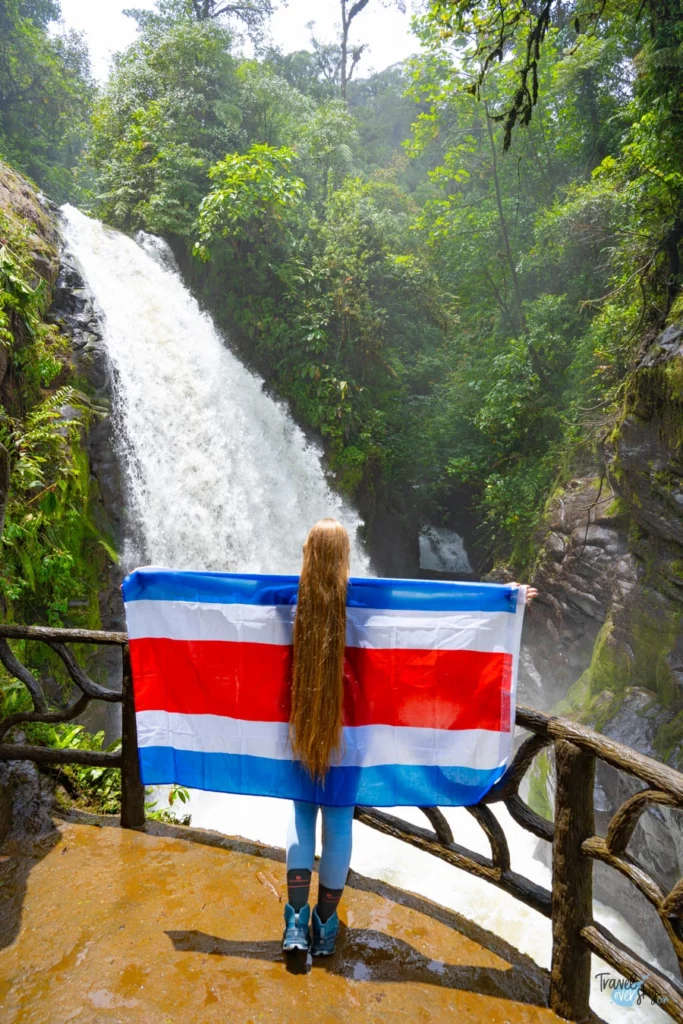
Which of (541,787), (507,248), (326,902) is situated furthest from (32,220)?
(541,787)

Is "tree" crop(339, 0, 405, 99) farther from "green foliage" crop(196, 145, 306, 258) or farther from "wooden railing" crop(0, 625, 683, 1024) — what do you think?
"wooden railing" crop(0, 625, 683, 1024)

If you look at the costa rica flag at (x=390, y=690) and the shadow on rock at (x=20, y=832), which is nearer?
the costa rica flag at (x=390, y=690)

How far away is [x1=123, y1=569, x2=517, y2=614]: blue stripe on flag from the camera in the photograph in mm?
2357

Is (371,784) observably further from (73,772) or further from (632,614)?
(632,614)

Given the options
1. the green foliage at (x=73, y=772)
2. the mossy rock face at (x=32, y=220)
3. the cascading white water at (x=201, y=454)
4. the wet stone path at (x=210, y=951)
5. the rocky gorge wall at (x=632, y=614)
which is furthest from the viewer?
the mossy rock face at (x=32, y=220)

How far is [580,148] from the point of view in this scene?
14.1 metres

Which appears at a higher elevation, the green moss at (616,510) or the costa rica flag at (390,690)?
the costa rica flag at (390,690)

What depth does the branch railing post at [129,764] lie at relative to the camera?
312cm

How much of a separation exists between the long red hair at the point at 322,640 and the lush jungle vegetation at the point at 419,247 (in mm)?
8835

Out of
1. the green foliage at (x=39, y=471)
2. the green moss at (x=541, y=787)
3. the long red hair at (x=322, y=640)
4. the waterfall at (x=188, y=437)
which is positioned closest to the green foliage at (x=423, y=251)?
the waterfall at (x=188, y=437)

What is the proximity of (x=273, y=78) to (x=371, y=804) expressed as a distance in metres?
20.5

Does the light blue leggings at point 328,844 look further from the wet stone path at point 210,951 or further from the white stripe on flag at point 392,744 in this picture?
the wet stone path at point 210,951

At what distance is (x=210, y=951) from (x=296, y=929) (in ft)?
1.36

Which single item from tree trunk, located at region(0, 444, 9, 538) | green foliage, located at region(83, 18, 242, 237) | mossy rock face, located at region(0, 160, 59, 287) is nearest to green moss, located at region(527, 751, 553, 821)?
tree trunk, located at region(0, 444, 9, 538)
